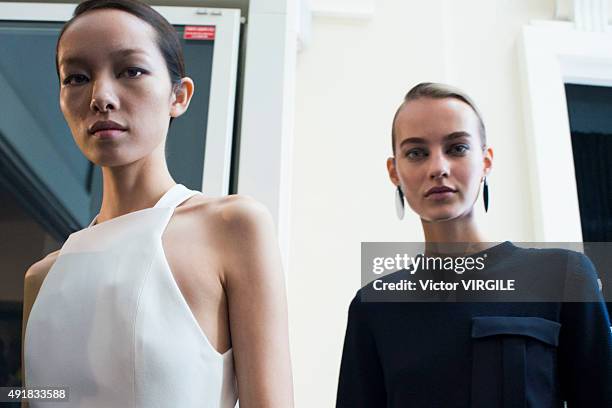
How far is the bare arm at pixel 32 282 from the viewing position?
827 mm

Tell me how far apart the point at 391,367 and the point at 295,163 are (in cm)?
75

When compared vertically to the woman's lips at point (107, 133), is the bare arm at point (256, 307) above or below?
below

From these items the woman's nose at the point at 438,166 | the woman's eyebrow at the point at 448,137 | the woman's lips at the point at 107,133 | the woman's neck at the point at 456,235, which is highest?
the woman's eyebrow at the point at 448,137

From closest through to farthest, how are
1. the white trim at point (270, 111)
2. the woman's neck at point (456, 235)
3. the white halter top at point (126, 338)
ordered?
1. the white halter top at point (126, 338)
2. the woman's neck at point (456, 235)
3. the white trim at point (270, 111)

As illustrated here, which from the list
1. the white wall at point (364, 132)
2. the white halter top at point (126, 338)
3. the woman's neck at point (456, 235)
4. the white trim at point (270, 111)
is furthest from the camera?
the white wall at point (364, 132)

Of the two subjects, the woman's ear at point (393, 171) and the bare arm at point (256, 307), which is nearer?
the bare arm at point (256, 307)

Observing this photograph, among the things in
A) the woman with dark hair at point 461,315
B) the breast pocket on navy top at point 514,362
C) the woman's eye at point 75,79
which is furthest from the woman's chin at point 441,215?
the woman's eye at point 75,79

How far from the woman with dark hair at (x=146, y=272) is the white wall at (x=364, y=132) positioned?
1.83 ft

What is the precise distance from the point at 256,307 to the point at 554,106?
3.36ft

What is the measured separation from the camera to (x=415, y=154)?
0.79 metres

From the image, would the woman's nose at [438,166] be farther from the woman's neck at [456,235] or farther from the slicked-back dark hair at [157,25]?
the slicked-back dark hair at [157,25]

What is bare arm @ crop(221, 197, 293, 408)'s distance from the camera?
70 cm

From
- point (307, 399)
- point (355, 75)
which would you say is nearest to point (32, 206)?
point (307, 399)

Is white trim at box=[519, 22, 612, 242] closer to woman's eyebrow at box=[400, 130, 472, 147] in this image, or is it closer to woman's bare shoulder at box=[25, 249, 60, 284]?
woman's eyebrow at box=[400, 130, 472, 147]
